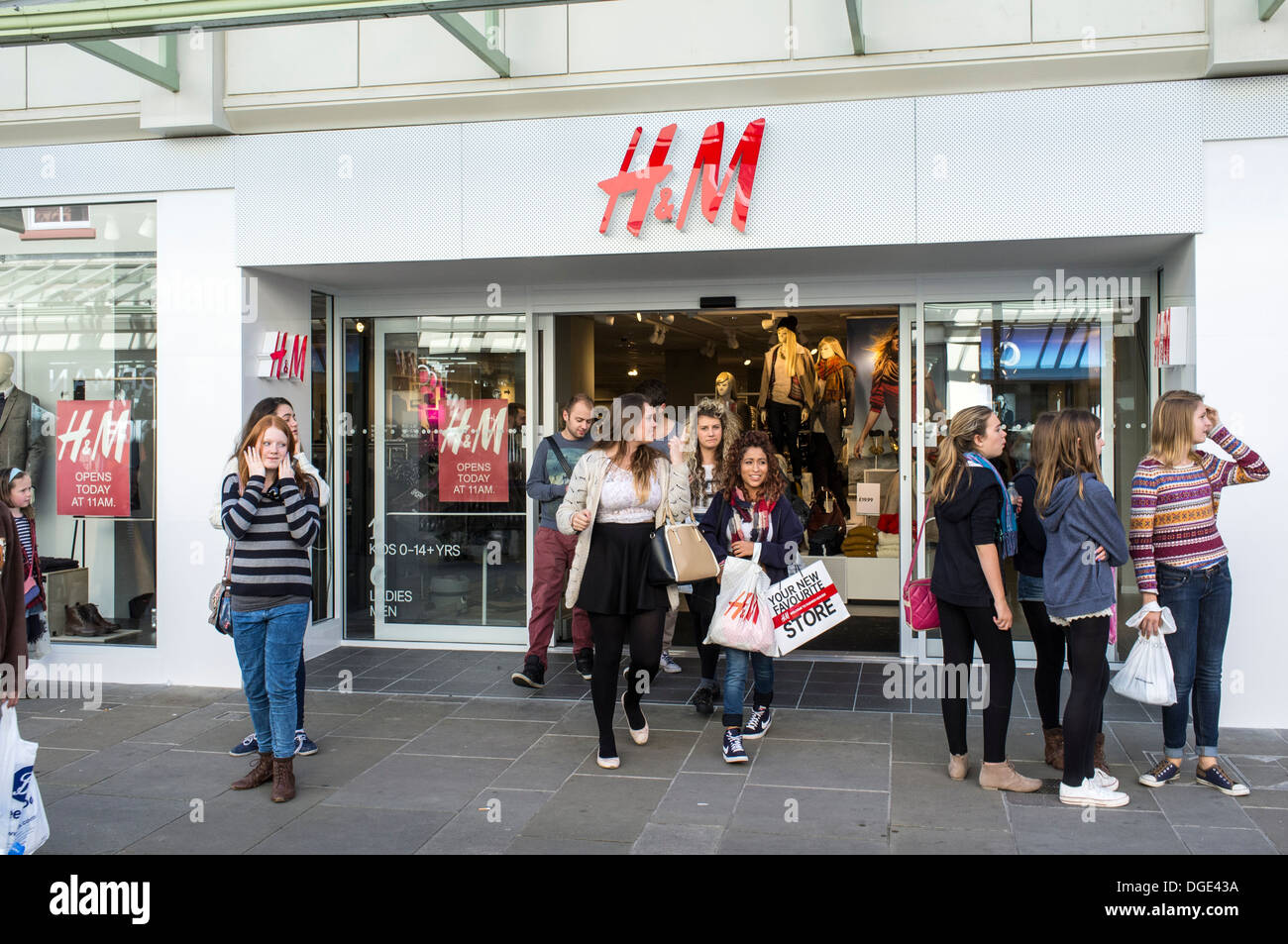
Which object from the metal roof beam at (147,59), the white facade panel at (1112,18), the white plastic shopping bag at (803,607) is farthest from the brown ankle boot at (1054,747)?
the metal roof beam at (147,59)

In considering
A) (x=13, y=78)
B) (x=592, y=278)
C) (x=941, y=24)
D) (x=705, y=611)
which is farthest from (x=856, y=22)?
(x=13, y=78)

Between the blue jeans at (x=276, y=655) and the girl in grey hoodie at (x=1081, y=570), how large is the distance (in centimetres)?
336

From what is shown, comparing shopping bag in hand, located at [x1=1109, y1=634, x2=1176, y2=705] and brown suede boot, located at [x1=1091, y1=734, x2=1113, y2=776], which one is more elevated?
shopping bag in hand, located at [x1=1109, y1=634, x2=1176, y2=705]

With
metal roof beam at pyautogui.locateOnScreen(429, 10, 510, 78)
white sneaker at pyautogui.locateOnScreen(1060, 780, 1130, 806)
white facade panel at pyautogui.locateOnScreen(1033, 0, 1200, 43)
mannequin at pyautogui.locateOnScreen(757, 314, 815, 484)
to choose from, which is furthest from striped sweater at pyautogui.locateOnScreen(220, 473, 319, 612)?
mannequin at pyautogui.locateOnScreen(757, 314, 815, 484)

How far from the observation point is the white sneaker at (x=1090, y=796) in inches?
183

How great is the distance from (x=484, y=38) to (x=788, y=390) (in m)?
5.06

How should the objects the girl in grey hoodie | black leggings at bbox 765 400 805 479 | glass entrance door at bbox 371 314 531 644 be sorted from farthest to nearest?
1. black leggings at bbox 765 400 805 479
2. glass entrance door at bbox 371 314 531 644
3. the girl in grey hoodie

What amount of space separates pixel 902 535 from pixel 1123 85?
3153mm

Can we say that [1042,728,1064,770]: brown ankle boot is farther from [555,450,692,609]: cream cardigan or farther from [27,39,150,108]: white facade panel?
[27,39,150,108]: white facade panel

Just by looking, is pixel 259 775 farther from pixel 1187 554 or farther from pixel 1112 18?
pixel 1112 18

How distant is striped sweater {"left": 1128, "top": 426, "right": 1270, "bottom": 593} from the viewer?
187 inches

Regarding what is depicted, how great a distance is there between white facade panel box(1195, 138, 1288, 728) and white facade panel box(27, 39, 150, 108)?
6839mm

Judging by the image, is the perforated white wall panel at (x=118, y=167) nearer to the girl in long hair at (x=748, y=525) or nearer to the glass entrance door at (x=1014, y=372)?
the girl in long hair at (x=748, y=525)

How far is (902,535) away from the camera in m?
7.59
